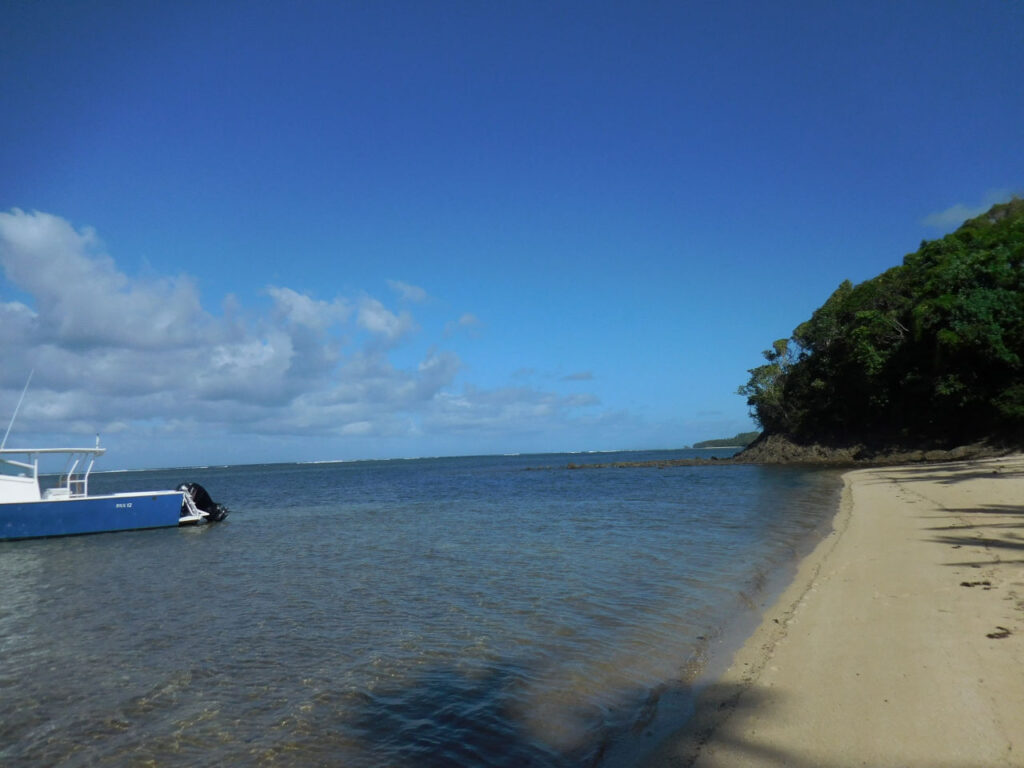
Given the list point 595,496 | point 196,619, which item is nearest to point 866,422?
point 595,496

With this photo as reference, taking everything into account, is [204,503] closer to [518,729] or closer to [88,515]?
[88,515]

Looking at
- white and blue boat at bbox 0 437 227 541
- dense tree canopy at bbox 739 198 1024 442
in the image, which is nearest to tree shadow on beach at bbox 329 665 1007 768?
white and blue boat at bbox 0 437 227 541

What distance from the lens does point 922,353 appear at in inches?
1667

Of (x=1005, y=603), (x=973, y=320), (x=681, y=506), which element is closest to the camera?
(x=1005, y=603)

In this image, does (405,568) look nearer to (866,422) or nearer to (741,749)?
(741,749)

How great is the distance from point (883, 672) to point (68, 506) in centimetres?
2468

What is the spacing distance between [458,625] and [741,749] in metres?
5.00

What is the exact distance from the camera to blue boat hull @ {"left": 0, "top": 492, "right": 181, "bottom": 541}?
68.7ft

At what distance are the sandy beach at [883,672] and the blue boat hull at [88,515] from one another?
22875 mm

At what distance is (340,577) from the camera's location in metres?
12.7

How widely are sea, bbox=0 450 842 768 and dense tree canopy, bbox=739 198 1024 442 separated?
26.2 meters

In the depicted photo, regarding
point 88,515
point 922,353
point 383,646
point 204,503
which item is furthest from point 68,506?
point 922,353

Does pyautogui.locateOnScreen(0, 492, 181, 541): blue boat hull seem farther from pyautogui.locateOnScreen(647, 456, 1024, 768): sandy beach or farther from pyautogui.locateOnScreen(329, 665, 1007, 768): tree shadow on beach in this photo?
pyautogui.locateOnScreen(647, 456, 1024, 768): sandy beach

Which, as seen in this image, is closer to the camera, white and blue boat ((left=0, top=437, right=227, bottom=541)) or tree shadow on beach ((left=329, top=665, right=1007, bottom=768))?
tree shadow on beach ((left=329, top=665, right=1007, bottom=768))
